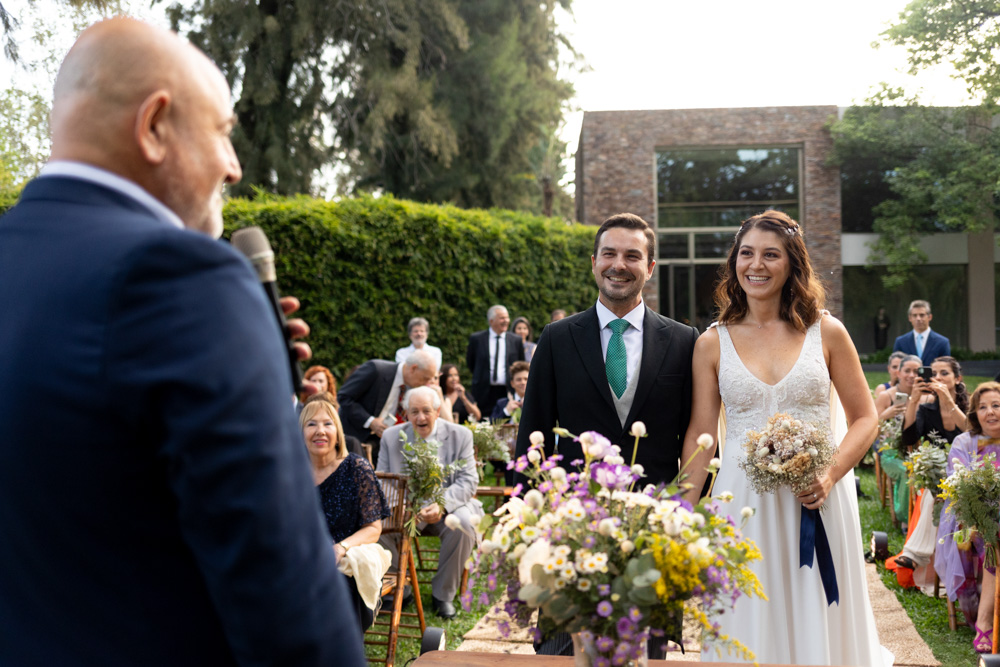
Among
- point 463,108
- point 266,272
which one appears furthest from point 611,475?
point 463,108

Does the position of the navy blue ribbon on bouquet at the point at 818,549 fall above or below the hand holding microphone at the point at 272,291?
below

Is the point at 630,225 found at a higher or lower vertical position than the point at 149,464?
higher

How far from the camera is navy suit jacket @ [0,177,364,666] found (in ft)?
2.99

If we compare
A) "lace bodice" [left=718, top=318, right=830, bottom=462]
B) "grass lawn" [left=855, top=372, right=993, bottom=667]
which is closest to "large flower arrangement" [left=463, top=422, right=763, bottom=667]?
"lace bodice" [left=718, top=318, right=830, bottom=462]

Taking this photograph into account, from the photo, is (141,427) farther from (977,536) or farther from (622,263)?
(977,536)

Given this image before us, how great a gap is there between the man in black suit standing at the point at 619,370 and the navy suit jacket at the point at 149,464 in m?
2.46

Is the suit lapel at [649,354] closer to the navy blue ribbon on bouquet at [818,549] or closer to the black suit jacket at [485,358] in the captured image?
the navy blue ribbon on bouquet at [818,549]

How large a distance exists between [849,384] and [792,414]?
293mm

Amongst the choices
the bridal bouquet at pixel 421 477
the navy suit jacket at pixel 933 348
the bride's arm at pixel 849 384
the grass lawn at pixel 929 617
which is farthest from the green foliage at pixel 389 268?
the bride's arm at pixel 849 384

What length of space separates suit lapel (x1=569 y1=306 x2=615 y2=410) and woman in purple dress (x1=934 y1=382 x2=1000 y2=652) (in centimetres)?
353

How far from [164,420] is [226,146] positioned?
1.37 feet

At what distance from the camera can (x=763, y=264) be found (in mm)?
3598

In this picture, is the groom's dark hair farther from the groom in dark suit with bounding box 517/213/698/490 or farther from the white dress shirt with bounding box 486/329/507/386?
the white dress shirt with bounding box 486/329/507/386

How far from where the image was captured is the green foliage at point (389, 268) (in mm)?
11750
